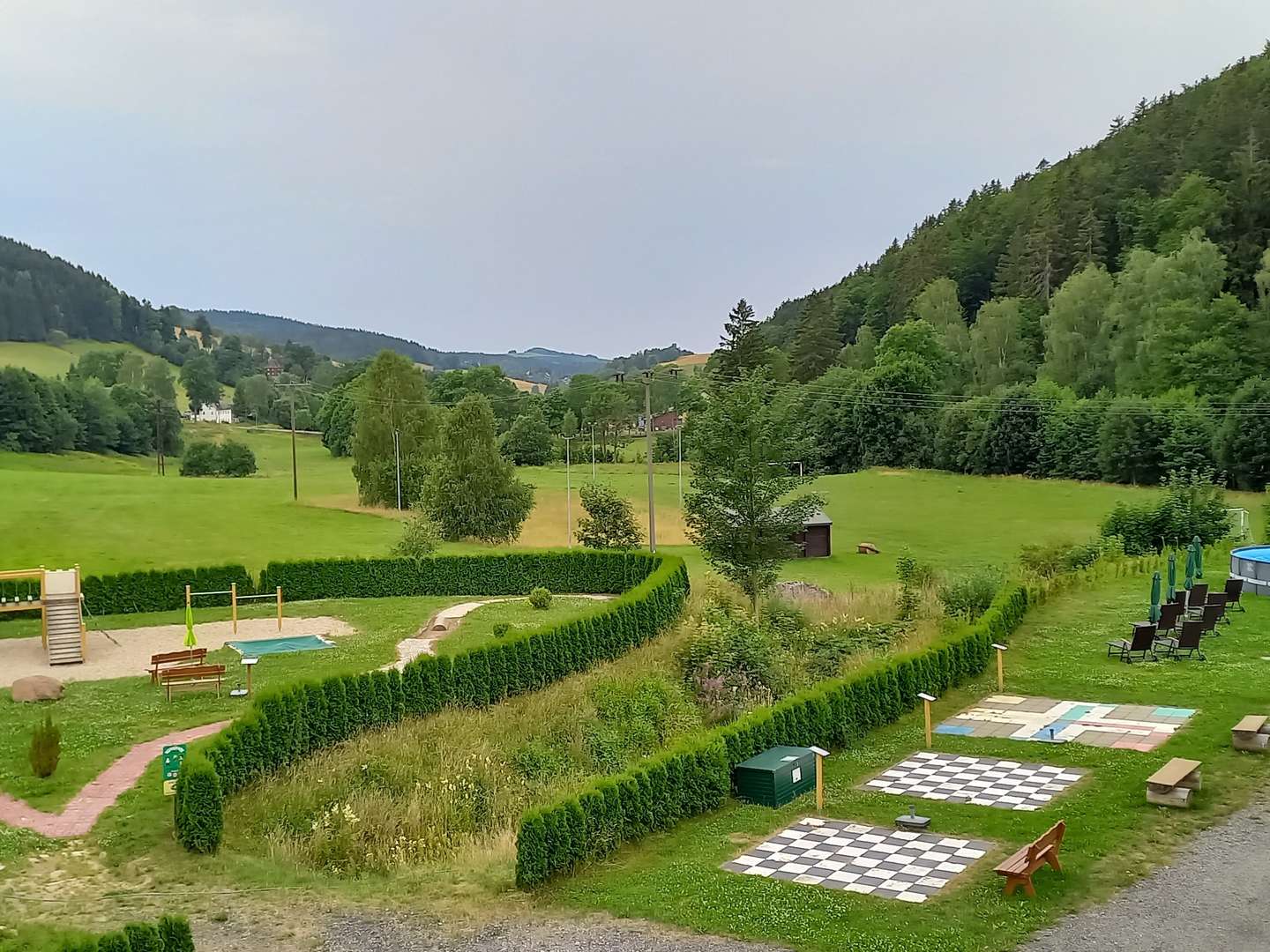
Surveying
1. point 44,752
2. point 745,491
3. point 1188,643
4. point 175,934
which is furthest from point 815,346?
point 175,934

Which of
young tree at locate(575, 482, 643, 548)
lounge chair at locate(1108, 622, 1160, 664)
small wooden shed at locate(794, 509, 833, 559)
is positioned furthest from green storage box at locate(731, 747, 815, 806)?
small wooden shed at locate(794, 509, 833, 559)

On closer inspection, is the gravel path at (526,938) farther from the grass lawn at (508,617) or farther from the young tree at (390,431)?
the young tree at (390,431)

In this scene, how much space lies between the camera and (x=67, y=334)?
159125mm

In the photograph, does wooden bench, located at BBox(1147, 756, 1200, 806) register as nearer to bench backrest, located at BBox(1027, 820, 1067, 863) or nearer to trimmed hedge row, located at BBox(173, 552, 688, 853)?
bench backrest, located at BBox(1027, 820, 1067, 863)

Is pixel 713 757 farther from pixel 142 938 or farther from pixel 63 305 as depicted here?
pixel 63 305

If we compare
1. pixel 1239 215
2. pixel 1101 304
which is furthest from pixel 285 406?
pixel 1239 215

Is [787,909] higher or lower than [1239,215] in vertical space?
lower

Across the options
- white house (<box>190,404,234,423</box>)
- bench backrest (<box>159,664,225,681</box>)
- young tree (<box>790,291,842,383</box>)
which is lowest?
bench backrest (<box>159,664,225,681</box>)

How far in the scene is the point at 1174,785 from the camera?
13.9 m

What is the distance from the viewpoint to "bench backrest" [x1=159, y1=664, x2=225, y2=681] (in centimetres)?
2006

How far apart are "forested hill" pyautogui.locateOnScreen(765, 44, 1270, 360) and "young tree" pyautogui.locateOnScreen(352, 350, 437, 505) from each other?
52.5 metres

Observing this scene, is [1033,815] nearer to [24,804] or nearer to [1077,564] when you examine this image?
[24,804]

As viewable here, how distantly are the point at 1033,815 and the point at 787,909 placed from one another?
4656 mm

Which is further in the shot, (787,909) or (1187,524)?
(1187,524)
